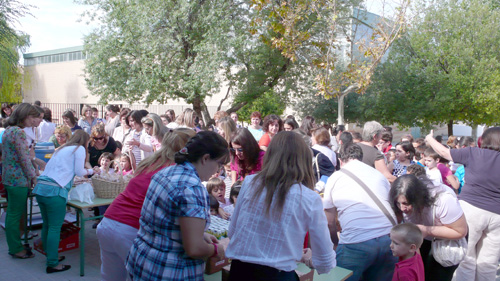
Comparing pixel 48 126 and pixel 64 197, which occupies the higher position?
pixel 48 126

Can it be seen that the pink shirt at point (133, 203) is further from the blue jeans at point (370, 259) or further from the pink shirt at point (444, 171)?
the pink shirt at point (444, 171)

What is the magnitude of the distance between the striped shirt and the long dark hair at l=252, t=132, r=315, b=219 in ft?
1.05

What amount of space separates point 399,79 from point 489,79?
4.09m

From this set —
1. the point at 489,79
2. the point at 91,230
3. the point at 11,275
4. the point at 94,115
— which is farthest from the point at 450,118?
the point at 11,275

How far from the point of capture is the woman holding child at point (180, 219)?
78.3 inches

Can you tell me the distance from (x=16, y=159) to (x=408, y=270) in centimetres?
436

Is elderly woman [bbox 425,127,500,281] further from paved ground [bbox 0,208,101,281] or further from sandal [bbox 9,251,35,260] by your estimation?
sandal [bbox 9,251,35,260]

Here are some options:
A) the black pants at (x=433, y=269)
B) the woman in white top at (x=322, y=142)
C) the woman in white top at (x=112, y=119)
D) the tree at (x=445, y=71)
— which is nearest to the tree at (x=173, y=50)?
the woman in white top at (x=112, y=119)

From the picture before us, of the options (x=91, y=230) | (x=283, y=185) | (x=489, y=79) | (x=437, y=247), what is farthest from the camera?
(x=489, y=79)

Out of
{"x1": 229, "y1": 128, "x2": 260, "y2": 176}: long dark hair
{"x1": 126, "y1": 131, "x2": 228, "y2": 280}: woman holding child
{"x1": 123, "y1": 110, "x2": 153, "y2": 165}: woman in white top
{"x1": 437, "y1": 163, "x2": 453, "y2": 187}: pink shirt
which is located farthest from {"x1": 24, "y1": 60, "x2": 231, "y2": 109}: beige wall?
{"x1": 126, "y1": 131, "x2": 228, "y2": 280}: woman holding child

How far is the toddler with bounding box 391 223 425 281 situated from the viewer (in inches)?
112

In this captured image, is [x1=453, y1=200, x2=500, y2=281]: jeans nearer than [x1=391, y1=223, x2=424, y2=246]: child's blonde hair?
No

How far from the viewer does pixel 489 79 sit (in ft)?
63.0

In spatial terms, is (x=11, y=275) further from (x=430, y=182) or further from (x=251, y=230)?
(x=430, y=182)
